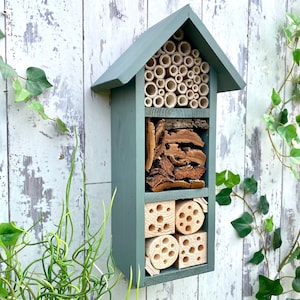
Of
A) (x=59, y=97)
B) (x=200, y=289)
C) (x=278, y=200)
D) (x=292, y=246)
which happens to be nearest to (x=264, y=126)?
(x=278, y=200)

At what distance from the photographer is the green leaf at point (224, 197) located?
3.17 ft

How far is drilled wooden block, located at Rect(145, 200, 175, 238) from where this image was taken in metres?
0.72

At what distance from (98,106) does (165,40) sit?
24 centimetres

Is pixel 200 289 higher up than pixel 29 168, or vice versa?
pixel 29 168

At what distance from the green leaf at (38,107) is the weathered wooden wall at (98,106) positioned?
0.03 meters

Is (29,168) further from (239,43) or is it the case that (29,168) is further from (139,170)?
(239,43)

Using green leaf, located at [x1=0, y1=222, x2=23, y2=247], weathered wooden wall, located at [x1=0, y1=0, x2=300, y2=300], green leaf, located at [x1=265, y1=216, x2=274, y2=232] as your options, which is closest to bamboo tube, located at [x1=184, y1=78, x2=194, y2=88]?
weathered wooden wall, located at [x1=0, y1=0, x2=300, y2=300]

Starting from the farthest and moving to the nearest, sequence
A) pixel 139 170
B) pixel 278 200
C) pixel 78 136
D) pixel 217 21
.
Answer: pixel 278 200 → pixel 217 21 → pixel 78 136 → pixel 139 170

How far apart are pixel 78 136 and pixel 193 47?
33cm

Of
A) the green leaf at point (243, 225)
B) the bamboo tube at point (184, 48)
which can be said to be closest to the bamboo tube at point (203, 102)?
the bamboo tube at point (184, 48)

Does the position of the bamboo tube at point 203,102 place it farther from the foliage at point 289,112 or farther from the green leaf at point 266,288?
the green leaf at point 266,288

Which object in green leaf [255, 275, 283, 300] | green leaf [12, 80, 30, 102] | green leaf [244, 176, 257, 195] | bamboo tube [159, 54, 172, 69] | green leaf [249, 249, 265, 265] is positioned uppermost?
bamboo tube [159, 54, 172, 69]

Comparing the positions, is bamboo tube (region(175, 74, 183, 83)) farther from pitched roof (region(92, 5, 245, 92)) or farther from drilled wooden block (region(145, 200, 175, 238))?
drilled wooden block (region(145, 200, 175, 238))

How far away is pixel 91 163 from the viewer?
82cm
